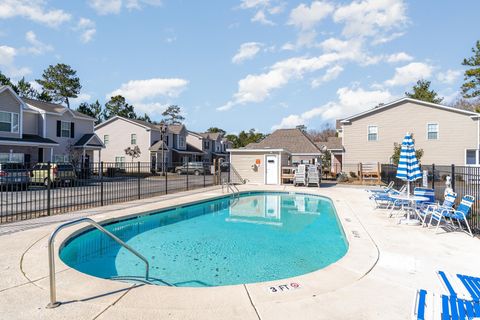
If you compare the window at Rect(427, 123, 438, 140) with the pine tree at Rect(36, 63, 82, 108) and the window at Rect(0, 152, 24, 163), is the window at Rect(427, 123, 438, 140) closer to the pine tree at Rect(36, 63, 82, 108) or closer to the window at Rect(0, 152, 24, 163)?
the window at Rect(0, 152, 24, 163)

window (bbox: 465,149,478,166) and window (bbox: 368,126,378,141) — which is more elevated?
window (bbox: 368,126,378,141)

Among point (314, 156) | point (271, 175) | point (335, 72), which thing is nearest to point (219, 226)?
point (271, 175)

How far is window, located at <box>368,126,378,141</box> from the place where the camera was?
26953 mm

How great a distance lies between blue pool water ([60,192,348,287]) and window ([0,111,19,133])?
746 inches

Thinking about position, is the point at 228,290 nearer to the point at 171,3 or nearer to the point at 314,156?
the point at 171,3

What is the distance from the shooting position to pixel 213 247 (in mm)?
7832

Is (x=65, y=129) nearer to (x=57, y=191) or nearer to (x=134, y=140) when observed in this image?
(x=134, y=140)

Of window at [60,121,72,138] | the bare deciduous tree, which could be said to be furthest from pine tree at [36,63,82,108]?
the bare deciduous tree

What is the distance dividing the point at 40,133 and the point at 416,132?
33.6 m

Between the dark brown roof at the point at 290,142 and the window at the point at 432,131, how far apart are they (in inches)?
Result: 456

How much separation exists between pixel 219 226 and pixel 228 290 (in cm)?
619

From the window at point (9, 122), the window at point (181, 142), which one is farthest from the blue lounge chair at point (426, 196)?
the window at point (181, 142)

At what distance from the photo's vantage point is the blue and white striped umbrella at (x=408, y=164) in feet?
30.2

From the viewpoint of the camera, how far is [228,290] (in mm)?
4195
